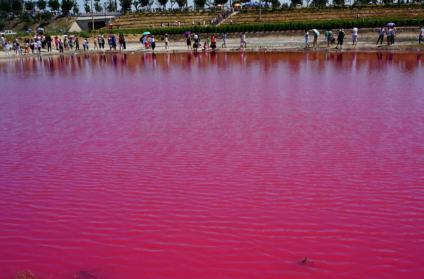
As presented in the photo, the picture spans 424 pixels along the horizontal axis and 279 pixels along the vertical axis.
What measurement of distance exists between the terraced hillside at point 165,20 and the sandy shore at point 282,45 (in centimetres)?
1477

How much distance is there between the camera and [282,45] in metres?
39.6

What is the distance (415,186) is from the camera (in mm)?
8359

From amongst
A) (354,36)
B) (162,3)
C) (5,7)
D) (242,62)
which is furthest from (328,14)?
(5,7)

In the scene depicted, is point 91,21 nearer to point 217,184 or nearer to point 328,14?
point 328,14

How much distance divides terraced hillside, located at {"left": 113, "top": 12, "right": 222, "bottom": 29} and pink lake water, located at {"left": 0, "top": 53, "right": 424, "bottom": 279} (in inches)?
1827

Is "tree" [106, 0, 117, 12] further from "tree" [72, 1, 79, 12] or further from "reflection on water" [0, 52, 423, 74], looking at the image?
"reflection on water" [0, 52, 423, 74]

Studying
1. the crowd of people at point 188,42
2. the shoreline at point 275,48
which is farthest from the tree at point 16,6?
the shoreline at point 275,48

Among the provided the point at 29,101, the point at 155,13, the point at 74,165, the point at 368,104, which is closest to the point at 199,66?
the point at 29,101

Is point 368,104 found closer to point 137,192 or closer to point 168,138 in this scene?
point 168,138

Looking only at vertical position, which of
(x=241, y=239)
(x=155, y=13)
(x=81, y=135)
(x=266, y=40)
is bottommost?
(x=241, y=239)

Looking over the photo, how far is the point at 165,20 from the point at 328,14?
23778 mm

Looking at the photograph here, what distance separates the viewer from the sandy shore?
3431cm

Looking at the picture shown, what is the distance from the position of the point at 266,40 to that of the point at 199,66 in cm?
1641

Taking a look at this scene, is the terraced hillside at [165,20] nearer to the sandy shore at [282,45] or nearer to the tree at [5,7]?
the sandy shore at [282,45]
